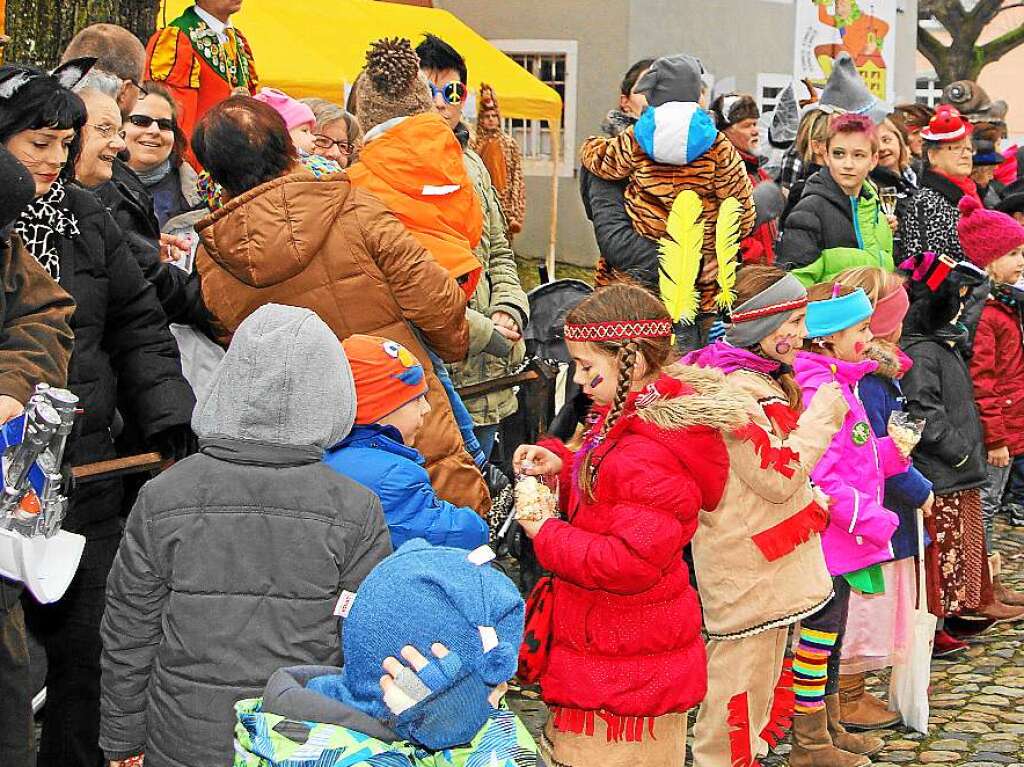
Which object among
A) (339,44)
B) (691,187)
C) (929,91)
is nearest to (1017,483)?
(691,187)

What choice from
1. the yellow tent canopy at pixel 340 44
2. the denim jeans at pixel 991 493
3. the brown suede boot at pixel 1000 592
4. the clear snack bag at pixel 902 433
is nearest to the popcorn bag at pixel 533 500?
the clear snack bag at pixel 902 433

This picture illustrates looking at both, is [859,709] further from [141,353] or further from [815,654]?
[141,353]

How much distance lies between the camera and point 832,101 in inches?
303

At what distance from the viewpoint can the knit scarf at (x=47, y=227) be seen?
4.18 meters

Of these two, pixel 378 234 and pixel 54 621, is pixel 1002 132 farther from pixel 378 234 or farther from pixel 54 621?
pixel 54 621

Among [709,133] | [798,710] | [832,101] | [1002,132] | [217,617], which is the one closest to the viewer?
[217,617]

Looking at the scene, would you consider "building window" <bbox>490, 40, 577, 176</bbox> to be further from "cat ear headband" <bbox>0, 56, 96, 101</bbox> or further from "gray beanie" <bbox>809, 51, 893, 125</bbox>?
"cat ear headband" <bbox>0, 56, 96, 101</bbox>

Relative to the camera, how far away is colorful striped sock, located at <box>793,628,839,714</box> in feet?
17.3

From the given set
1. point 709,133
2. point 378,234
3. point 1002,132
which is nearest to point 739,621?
point 378,234

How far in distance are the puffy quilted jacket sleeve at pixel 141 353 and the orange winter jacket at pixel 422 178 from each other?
0.87m

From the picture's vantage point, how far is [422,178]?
197 inches

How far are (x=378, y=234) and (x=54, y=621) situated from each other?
4.98ft

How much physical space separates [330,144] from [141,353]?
2.37 m

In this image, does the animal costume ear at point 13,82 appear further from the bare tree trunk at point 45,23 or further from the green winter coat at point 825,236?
the green winter coat at point 825,236
